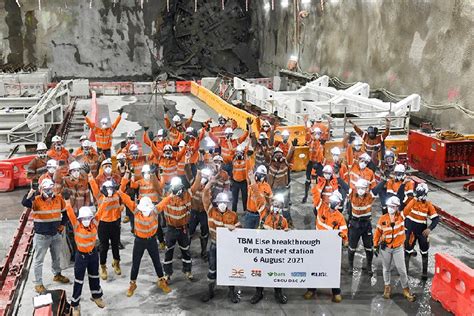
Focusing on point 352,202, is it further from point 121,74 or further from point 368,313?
point 121,74

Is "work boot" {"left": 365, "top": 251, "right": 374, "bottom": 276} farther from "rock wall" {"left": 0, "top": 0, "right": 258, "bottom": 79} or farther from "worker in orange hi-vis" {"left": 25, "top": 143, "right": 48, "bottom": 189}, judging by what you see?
"rock wall" {"left": 0, "top": 0, "right": 258, "bottom": 79}

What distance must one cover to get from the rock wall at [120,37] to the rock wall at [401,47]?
28.8ft

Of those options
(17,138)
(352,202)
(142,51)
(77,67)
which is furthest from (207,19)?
(352,202)

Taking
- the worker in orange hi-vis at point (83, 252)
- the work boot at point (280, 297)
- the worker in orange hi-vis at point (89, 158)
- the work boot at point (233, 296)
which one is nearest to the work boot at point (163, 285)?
the work boot at point (233, 296)

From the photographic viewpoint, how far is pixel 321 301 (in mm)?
8617

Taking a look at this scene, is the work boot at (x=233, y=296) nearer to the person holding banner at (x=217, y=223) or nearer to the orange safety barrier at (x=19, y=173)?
the person holding banner at (x=217, y=223)

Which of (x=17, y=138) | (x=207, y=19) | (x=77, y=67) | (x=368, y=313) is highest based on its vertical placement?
(x=207, y=19)

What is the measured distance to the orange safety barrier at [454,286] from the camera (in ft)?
25.4

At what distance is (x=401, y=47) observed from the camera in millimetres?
20672

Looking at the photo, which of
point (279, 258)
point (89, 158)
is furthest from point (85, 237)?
point (89, 158)

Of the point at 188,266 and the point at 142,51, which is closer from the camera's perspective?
the point at 188,266

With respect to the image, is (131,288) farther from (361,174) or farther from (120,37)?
(120,37)

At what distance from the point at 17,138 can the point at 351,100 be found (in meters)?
12.5

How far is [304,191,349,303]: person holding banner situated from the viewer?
27.8ft
